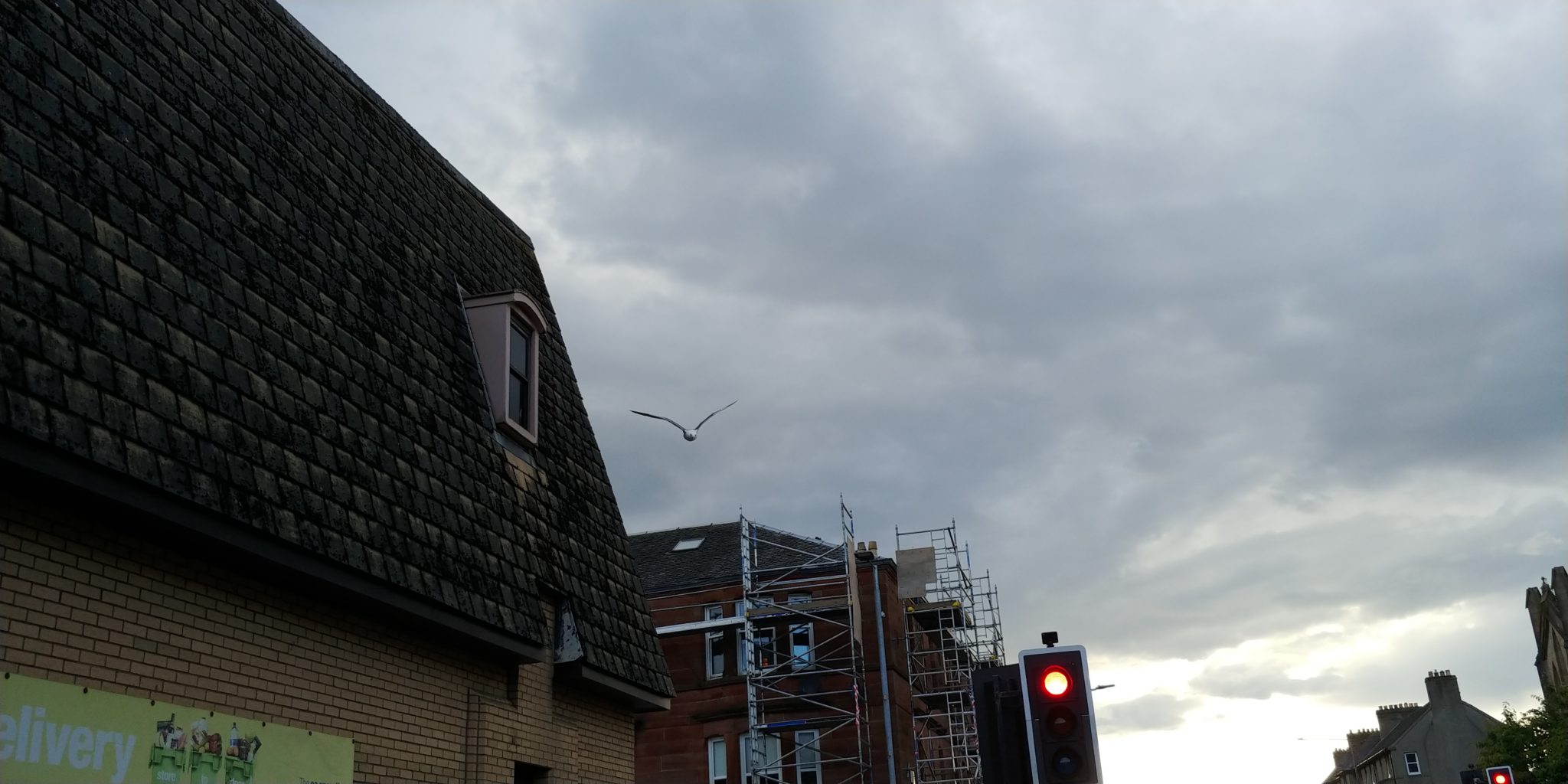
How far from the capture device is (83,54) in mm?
8539

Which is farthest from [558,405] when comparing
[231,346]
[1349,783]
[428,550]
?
[1349,783]

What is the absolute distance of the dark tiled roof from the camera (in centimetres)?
734

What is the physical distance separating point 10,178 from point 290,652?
3780mm

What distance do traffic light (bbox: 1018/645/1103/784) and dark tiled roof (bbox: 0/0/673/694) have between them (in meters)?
5.24

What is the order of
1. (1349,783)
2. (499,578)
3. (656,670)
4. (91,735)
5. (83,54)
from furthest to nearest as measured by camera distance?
(1349,783) → (656,670) → (499,578) → (83,54) → (91,735)

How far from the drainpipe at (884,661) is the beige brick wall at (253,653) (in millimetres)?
26511

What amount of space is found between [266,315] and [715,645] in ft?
99.9

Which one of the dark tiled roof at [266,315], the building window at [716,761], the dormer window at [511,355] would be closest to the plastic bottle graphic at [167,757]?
the dark tiled roof at [266,315]

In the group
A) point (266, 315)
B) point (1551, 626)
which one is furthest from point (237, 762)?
point (1551, 626)

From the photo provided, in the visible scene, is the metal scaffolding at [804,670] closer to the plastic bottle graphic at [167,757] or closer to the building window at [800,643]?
the building window at [800,643]

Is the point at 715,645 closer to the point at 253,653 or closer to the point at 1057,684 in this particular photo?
the point at 253,653

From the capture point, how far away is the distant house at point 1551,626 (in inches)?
2707

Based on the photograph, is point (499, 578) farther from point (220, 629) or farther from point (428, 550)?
point (220, 629)

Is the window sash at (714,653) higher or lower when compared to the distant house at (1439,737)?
higher
